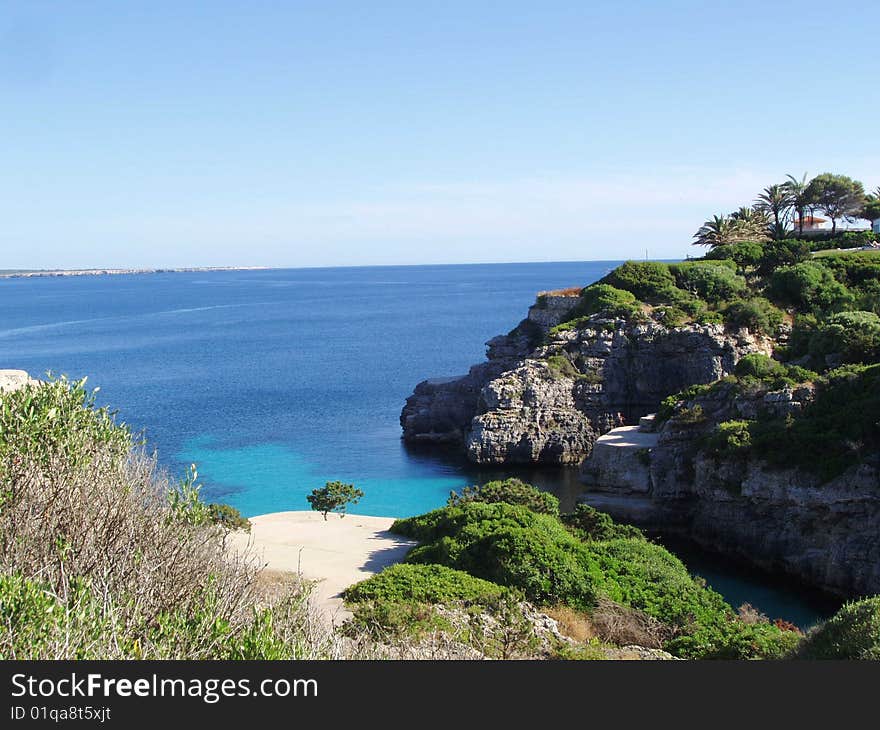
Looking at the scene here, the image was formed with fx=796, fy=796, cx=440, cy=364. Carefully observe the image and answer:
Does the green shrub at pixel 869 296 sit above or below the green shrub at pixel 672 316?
above

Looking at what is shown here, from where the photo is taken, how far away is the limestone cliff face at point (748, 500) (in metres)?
27.5

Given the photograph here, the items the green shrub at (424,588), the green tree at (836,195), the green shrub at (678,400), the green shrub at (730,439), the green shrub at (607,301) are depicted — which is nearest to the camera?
the green shrub at (424,588)

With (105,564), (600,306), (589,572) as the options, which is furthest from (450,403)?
(105,564)

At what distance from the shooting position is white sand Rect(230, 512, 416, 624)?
72.1ft

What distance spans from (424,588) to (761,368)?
80.8 ft

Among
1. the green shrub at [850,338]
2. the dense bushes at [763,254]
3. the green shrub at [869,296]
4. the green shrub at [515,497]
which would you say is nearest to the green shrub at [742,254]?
the dense bushes at [763,254]

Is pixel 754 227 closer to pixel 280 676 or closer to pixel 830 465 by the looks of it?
pixel 830 465

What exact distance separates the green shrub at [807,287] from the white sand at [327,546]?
3479 centimetres

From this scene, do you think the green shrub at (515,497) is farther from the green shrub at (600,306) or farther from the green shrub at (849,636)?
the green shrub at (600,306)

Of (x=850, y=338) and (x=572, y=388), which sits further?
(x=572, y=388)

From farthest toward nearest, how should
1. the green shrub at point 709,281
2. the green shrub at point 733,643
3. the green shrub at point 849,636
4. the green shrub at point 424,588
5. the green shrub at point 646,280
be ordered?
the green shrub at point 646,280 → the green shrub at point 709,281 → the green shrub at point 424,588 → the green shrub at point 733,643 → the green shrub at point 849,636

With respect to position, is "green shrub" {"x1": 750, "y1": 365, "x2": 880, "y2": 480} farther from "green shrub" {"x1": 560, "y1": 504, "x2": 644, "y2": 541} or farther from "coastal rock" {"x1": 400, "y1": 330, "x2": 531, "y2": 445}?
"coastal rock" {"x1": 400, "y1": 330, "x2": 531, "y2": 445}

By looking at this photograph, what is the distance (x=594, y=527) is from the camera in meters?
26.6

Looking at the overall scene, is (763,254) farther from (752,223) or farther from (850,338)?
(850,338)
